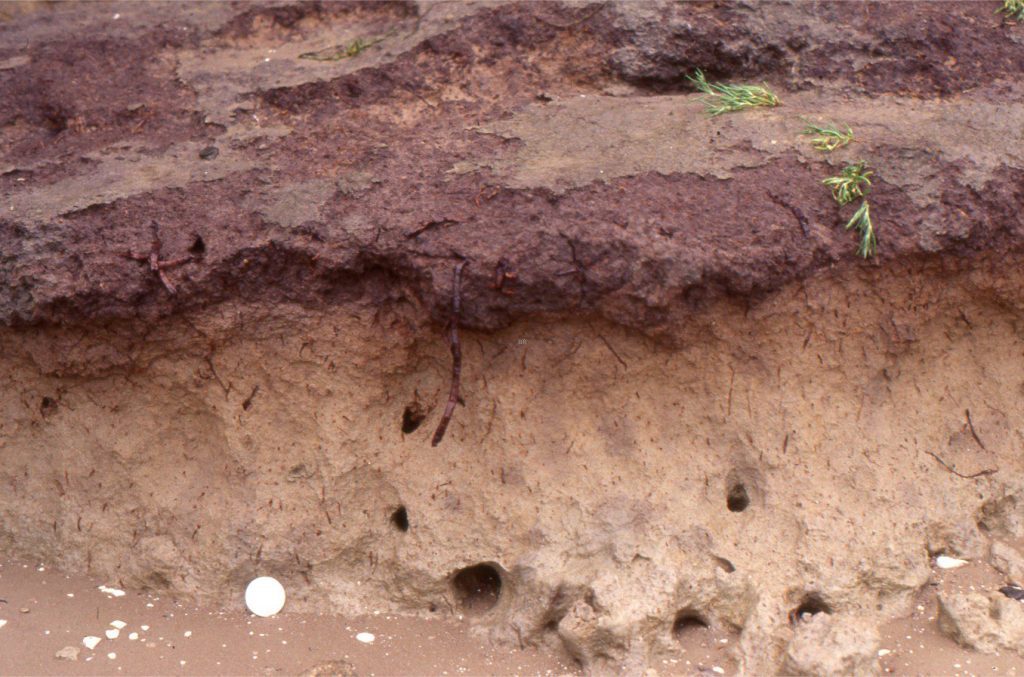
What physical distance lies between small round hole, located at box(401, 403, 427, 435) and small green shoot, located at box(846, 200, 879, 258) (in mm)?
1567

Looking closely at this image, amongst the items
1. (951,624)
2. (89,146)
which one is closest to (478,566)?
(951,624)

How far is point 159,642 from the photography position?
10.9 feet

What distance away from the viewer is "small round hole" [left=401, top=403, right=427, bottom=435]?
3588mm

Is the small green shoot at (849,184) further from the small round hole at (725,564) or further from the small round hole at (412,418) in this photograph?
the small round hole at (412,418)

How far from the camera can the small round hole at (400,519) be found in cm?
354

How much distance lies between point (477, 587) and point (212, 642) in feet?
2.89

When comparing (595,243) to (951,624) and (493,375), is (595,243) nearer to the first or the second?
(493,375)

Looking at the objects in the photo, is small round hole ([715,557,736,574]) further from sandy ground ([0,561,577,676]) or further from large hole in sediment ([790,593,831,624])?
sandy ground ([0,561,577,676])

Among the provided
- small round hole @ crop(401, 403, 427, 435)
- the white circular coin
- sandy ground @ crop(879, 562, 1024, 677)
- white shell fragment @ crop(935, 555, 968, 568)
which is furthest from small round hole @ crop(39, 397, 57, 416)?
white shell fragment @ crop(935, 555, 968, 568)

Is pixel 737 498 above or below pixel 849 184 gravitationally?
below

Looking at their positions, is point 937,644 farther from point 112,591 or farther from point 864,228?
point 112,591

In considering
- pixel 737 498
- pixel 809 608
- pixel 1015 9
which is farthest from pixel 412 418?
pixel 1015 9

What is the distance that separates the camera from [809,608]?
10.9 feet

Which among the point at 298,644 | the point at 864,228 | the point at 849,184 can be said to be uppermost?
the point at 849,184
